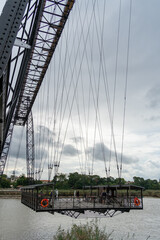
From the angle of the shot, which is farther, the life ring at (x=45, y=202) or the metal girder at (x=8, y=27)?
the life ring at (x=45, y=202)

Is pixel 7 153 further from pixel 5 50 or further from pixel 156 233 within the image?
pixel 5 50

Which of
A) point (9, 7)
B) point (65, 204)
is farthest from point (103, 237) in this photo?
point (9, 7)

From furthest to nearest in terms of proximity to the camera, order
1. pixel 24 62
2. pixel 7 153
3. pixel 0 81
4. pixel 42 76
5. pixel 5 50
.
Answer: pixel 7 153 < pixel 42 76 < pixel 24 62 < pixel 0 81 < pixel 5 50

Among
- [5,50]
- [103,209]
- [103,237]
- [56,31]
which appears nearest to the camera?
[5,50]

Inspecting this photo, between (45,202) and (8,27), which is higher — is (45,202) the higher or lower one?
the lower one

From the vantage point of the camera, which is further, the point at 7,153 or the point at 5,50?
the point at 7,153

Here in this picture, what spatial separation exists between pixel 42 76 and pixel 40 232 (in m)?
15.7

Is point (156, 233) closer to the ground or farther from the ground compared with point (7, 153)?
closer to the ground

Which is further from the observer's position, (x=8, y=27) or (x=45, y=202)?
(x=45, y=202)

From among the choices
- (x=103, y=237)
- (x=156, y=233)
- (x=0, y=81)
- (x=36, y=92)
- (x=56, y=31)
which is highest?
(x=56, y=31)

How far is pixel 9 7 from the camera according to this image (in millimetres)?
4305

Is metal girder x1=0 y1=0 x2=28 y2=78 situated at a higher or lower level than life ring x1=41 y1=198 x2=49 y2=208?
higher

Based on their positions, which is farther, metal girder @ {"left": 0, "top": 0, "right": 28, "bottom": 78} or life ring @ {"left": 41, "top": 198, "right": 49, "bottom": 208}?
life ring @ {"left": 41, "top": 198, "right": 49, "bottom": 208}

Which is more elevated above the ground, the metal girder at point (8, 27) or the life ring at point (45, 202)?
the metal girder at point (8, 27)
